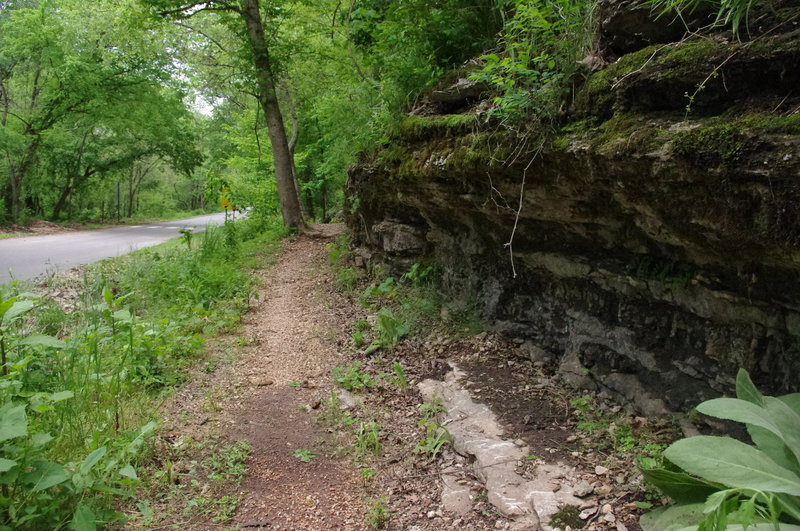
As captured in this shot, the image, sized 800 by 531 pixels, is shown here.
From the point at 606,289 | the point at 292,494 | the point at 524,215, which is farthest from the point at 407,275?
the point at 292,494

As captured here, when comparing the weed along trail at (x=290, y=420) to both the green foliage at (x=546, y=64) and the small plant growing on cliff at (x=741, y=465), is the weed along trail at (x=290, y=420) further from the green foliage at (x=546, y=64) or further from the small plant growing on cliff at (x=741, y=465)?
the green foliage at (x=546, y=64)

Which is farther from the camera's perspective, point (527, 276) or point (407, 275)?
point (407, 275)

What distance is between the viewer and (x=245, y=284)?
8.11 m

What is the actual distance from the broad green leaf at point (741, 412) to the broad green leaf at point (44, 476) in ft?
9.83

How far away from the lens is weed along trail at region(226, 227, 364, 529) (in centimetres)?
316

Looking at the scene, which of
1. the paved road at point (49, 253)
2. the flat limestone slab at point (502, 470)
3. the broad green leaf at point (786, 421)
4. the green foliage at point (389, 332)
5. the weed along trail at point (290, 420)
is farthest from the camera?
the paved road at point (49, 253)

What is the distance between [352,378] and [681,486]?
10.4 ft

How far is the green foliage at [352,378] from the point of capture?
478cm

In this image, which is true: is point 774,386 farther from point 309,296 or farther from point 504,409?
point 309,296

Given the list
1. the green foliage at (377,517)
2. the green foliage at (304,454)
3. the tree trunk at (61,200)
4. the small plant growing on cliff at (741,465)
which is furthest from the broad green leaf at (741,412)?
the tree trunk at (61,200)

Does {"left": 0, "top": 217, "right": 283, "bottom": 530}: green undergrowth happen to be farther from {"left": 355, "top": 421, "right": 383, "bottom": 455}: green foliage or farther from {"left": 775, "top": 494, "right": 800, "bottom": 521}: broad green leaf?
{"left": 775, "top": 494, "right": 800, "bottom": 521}: broad green leaf

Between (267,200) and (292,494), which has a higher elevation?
(267,200)

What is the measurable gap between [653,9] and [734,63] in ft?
2.13

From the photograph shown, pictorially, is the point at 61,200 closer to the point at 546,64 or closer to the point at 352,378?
the point at 352,378
